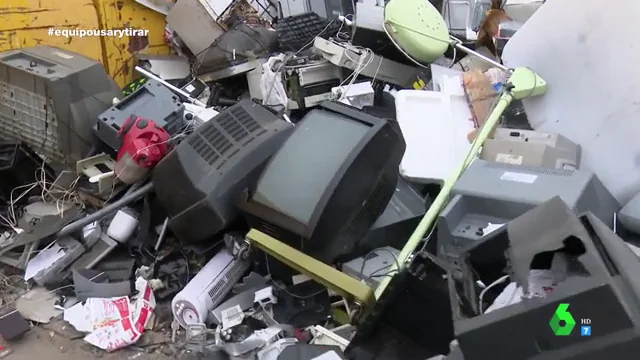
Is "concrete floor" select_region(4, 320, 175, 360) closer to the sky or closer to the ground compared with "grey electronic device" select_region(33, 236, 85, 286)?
closer to the ground

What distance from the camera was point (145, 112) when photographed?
2975mm

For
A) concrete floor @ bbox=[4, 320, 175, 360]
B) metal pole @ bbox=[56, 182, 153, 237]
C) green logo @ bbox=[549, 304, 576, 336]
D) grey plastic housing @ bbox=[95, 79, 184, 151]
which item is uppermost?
green logo @ bbox=[549, 304, 576, 336]

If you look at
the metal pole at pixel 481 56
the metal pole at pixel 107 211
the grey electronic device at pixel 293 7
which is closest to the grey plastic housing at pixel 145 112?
the metal pole at pixel 107 211

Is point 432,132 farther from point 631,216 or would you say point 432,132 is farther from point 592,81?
point 631,216

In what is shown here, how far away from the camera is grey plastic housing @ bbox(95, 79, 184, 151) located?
288cm

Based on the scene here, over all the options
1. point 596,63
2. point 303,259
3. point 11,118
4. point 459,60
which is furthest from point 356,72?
point 11,118

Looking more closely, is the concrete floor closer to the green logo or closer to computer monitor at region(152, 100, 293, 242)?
computer monitor at region(152, 100, 293, 242)

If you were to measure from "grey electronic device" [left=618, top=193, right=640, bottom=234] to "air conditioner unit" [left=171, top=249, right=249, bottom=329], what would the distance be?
54.4 inches

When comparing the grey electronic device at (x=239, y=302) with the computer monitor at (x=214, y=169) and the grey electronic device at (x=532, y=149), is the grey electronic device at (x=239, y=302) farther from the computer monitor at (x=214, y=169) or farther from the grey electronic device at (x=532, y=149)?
the grey electronic device at (x=532, y=149)

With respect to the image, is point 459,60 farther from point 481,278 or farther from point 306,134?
point 481,278

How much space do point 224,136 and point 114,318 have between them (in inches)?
31.8

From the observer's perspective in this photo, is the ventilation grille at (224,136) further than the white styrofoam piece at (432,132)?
No
